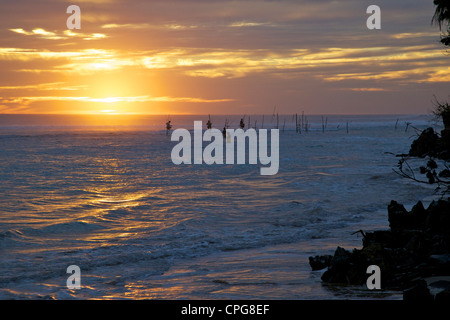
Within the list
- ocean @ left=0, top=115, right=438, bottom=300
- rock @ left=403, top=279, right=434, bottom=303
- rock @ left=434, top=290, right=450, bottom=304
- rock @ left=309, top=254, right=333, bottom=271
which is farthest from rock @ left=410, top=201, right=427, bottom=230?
rock @ left=434, top=290, right=450, bottom=304

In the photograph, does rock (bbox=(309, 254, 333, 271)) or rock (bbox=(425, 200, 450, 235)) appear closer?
rock (bbox=(309, 254, 333, 271))

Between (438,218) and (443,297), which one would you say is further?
(438,218)

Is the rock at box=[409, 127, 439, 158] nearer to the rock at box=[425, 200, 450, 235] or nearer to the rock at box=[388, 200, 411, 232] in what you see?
the rock at box=[388, 200, 411, 232]

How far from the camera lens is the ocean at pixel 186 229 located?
837 centimetres

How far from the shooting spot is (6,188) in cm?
2153

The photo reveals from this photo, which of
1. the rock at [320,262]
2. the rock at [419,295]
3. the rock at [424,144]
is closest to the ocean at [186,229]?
the rock at [320,262]

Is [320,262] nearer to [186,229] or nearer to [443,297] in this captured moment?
[443,297]

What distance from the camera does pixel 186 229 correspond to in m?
13.6

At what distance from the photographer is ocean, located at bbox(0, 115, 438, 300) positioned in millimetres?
8367

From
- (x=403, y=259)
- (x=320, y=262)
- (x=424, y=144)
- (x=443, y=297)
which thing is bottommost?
→ (x=320, y=262)

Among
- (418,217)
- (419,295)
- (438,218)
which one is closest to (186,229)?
(418,217)
